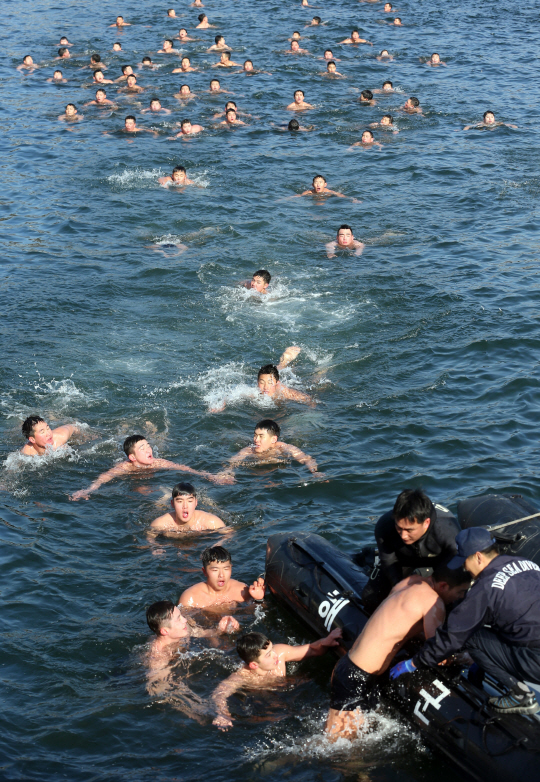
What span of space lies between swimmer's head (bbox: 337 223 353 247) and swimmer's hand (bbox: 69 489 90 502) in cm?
758

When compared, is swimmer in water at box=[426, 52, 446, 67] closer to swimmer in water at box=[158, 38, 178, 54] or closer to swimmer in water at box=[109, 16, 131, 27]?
swimmer in water at box=[158, 38, 178, 54]

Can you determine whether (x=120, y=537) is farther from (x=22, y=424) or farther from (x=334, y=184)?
(x=334, y=184)

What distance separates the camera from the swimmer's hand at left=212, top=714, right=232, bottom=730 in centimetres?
651

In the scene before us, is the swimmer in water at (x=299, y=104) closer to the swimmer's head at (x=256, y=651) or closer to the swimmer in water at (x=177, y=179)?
the swimmer in water at (x=177, y=179)

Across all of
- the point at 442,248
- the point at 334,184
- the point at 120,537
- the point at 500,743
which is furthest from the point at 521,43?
the point at 500,743

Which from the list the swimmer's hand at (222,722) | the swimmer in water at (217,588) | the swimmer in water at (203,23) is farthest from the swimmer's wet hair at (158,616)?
the swimmer in water at (203,23)

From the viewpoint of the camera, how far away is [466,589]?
582 cm

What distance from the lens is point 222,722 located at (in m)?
6.55

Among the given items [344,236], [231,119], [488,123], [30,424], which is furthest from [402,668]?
[231,119]

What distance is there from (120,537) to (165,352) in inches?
169

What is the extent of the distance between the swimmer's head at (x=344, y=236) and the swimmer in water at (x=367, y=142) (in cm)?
612

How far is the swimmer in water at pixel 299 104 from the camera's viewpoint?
22547mm

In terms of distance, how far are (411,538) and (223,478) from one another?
4162mm

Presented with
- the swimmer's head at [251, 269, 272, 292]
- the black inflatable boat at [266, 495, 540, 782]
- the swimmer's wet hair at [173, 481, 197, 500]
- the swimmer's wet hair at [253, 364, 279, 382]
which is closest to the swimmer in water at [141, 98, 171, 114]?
the swimmer's head at [251, 269, 272, 292]
